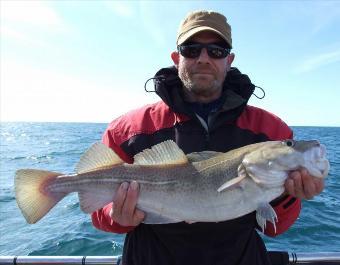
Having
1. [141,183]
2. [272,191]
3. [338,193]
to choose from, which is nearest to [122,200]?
[141,183]

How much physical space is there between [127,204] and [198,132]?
1.14 metres

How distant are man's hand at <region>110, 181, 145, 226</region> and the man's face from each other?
1.36 meters

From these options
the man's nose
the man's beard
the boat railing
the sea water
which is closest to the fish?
the man's beard

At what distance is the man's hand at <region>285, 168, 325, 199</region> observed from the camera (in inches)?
Answer: 139

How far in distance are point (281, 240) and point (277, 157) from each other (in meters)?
6.94

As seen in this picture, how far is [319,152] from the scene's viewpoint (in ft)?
11.6

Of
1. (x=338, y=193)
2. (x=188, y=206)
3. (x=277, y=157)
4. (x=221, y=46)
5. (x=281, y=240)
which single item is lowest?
(x=338, y=193)

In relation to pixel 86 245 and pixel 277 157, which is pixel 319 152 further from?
pixel 86 245

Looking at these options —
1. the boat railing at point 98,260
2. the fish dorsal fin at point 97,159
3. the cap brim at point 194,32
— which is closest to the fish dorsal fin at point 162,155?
the fish dorsal fin at point 97,159

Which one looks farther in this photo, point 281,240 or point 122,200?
point 281,240

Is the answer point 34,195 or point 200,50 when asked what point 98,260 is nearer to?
point 34,195

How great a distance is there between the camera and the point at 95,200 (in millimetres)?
3896

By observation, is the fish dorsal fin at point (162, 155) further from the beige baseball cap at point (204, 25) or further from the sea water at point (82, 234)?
the sea water at point (82, 234)

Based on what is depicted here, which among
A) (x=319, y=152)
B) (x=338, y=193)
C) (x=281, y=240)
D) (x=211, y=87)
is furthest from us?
(x=338, y=193)
